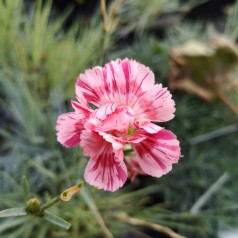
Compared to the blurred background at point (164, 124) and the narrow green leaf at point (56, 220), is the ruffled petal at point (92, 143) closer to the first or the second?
the narrow green leaf at point (56, 220)

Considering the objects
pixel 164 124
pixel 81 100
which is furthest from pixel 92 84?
pixel 164 124

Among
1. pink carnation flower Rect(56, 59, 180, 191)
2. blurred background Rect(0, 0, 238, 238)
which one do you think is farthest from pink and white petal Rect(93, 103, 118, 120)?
blurred background Rect(0, 0, 238, 238)

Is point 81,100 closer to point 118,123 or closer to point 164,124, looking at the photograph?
point 118,123

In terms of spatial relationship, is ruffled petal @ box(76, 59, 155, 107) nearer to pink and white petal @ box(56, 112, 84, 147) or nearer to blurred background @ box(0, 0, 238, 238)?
pink and white petal @ box(56, 112, 84, 147)

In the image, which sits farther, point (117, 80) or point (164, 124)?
point (164, 124)

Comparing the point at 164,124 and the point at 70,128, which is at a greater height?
the point at 70,128

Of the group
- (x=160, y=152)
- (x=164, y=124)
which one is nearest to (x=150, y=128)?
(x=160, y=152)

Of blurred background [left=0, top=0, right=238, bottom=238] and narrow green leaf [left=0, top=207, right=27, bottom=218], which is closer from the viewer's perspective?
narrow green leaf [left=0, top=207, right=27, bottom=218]

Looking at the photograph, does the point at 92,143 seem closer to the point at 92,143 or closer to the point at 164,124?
the point at 92,143

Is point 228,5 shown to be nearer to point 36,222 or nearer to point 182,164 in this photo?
point 182,164
